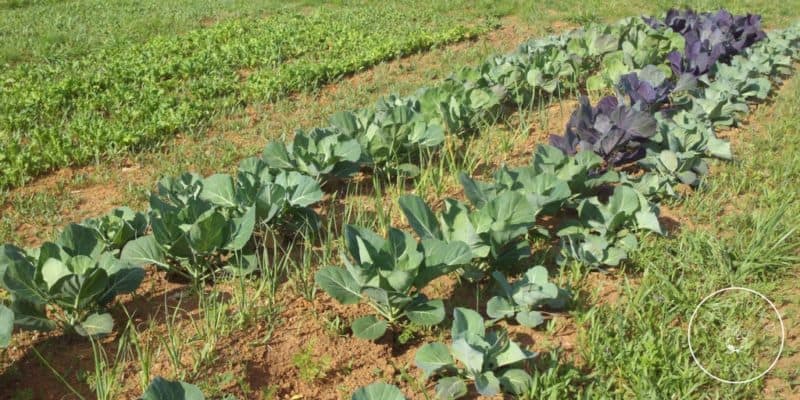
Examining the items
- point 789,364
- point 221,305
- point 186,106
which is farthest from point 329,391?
point 186,106

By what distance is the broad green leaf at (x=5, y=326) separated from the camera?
2230 mm

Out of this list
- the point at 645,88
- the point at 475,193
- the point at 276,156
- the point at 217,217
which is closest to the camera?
the point at 217,217

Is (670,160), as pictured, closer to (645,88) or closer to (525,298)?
(645,88)

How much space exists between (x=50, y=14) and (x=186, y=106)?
607cm

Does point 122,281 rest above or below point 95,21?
below

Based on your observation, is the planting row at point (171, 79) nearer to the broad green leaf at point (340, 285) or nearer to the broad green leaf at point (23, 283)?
the broad green leaf at point (23, 283)

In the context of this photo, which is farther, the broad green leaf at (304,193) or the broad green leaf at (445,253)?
the broad green leaf at (304,193)

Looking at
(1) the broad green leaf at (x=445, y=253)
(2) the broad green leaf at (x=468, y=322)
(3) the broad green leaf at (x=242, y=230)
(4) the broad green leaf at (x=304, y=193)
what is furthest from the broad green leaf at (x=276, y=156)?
(2) the broad green leaf at (x=468, y=322)

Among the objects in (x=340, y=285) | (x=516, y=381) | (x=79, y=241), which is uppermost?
(x=79, y=241)

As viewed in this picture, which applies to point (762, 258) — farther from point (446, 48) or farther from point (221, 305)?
point (446, 48)

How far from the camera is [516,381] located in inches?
94.3

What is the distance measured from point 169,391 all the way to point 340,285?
2.92 ft

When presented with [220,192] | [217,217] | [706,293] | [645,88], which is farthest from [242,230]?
[645,88]

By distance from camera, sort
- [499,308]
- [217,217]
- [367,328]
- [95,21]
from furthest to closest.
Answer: [95,21]
[217,217]
[499,308]
[367,328]
